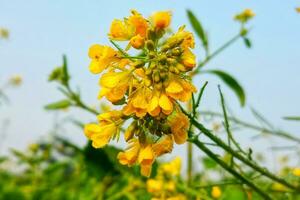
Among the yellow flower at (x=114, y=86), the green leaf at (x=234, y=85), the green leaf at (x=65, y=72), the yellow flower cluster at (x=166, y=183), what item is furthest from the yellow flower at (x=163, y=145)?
the green leaf at (x=234, y=85)

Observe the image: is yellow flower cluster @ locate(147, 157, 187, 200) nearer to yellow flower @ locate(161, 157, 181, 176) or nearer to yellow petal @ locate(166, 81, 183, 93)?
yellow flower @ locate(161, 157, 181, 176)

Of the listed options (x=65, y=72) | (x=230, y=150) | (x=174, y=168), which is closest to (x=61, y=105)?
(x=65, y=72)

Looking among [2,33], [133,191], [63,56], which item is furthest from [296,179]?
[2,33]

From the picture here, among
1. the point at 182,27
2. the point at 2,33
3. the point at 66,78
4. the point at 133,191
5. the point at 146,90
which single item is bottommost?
the point at 133,191

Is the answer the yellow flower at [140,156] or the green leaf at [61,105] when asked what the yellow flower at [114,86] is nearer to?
the yellow flower at [140,156]

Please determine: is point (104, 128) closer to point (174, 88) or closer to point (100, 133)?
point (100, 133)

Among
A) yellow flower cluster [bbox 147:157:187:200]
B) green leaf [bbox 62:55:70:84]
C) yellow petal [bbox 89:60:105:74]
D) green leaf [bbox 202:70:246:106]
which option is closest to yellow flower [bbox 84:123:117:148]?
yellow petal [bbox 89:60:105:74]

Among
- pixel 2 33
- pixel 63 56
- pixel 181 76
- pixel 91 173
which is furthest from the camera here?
pixel 2 33

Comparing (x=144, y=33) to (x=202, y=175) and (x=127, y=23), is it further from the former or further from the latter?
(x=202, y=175)
